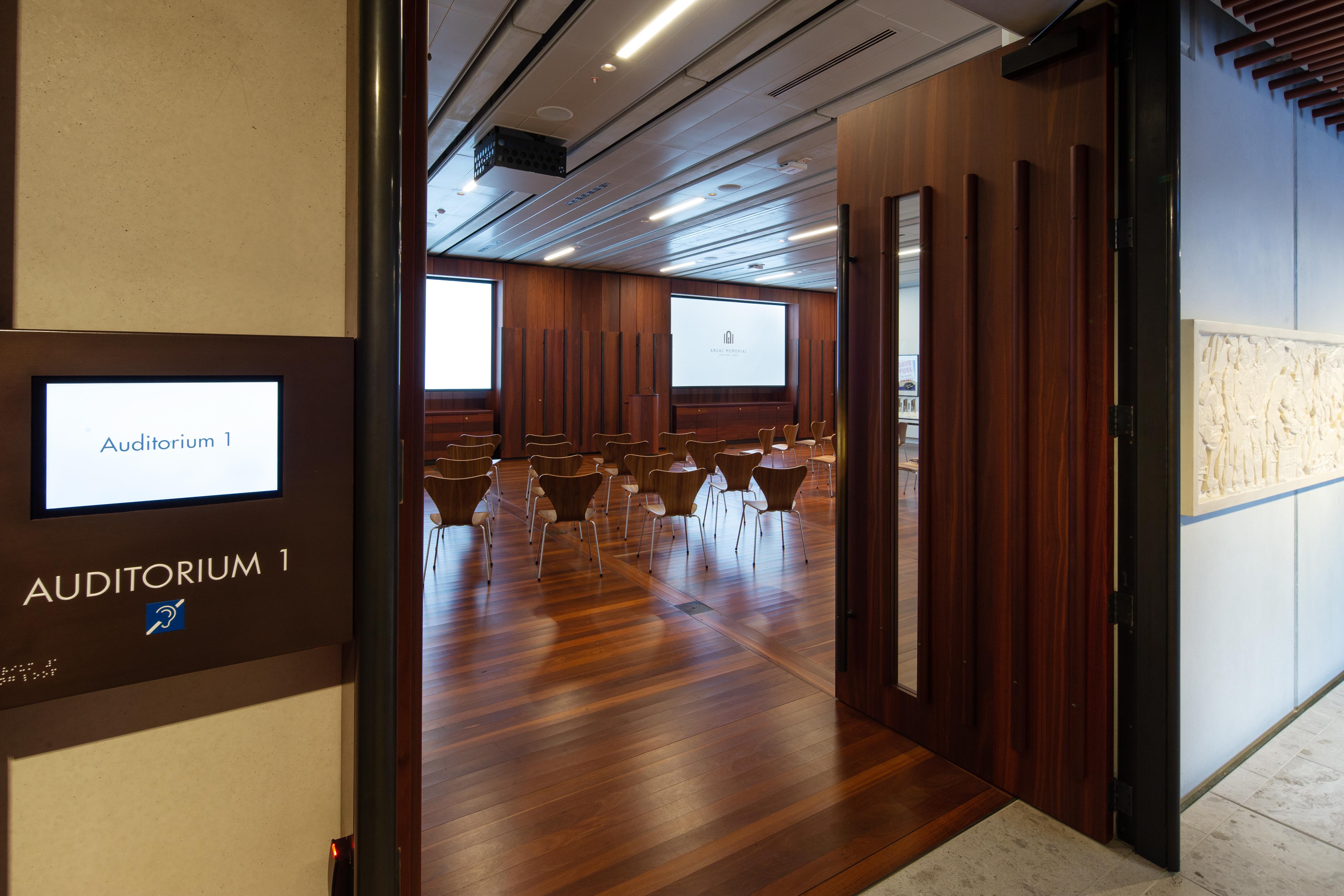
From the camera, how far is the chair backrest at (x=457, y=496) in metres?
4.96

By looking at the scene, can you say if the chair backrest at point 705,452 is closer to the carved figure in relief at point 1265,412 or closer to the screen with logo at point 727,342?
the carved figure in relief at point 1265,412

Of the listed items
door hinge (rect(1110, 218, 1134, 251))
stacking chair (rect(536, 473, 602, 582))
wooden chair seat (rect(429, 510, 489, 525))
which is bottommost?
wooden chair seat (rect(429, 510, 489, 525))

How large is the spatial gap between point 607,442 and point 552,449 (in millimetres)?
777

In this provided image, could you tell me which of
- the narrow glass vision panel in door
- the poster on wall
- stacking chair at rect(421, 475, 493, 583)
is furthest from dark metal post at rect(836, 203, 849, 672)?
the poster on wall

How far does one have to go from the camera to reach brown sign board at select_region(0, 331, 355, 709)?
0.93 m

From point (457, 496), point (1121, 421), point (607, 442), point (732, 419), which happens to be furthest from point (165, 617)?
point (732, 419)

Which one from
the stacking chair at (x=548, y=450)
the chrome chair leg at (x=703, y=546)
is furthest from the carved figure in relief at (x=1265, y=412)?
the stacking chair at (x=548, y=450)

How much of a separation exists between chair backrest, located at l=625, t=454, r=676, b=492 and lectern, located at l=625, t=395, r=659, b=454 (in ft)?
19.4

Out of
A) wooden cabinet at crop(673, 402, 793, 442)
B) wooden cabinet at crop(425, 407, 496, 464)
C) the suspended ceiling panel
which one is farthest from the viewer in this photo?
wooden cabinet at crop(673, 402, 793, 442)

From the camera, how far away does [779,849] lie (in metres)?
2.29

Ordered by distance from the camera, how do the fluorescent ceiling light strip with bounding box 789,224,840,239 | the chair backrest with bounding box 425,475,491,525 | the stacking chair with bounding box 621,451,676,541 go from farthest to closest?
Answer: the fluorescent ceiling light strip with bounding box 789,224,840,239 < the stacking chair with bounding box 621,451,676,541 < the chair backrest with bounding box 425,475,491,525

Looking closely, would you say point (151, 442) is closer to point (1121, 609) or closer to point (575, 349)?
point (1121, 609)

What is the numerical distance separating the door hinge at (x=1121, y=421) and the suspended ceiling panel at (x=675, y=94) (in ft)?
9.08

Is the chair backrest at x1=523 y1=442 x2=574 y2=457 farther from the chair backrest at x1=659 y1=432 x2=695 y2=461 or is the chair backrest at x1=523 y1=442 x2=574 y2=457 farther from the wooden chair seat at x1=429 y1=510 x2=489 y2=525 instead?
the wooden chair seat at x1=429 y1=510 x2=489 y2=525
